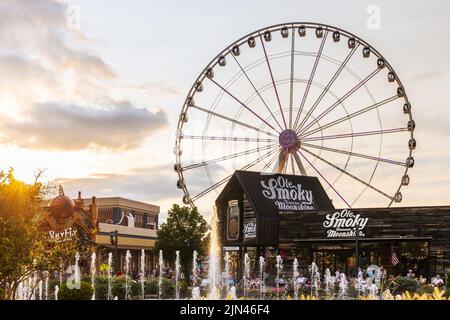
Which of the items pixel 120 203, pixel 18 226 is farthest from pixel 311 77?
pixel 120 203

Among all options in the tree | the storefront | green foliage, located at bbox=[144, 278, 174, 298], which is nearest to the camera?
green foliage, located at bbox=[144, 278, 174, 298]

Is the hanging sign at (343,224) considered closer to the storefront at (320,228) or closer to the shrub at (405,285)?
the storefront at (320,228)

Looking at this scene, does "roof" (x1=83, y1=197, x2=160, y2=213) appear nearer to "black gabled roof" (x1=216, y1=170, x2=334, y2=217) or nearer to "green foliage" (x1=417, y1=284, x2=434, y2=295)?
"black gabled roof" (x1=216, y1=170, x2=334, y2=217)

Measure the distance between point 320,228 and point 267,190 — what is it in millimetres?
5129

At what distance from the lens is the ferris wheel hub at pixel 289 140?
50031mm

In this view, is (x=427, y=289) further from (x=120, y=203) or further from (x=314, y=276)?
(x=120, y=203)

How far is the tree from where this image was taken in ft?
210

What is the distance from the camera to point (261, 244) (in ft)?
158

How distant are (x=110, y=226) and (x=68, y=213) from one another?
19796 millimetres

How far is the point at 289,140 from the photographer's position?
164ft

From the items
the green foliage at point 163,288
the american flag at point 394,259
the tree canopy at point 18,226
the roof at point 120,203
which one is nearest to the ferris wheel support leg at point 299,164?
the american flag at point 394,259

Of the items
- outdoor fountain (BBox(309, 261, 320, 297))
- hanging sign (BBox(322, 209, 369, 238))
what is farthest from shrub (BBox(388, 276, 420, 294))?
hanging sign (BBox(322, 209, 369, 238))

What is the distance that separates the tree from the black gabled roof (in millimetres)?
12517
